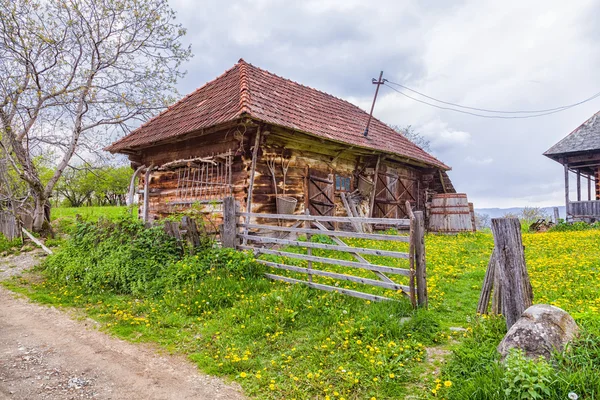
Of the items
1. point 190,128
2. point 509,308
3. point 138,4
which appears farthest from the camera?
point 138,4

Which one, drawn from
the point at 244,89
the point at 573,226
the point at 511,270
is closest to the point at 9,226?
the point at 244,89

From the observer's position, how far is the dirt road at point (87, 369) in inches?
134

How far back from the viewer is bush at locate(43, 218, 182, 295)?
6.80 m

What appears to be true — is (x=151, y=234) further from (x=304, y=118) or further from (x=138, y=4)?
(x=138, y=4)

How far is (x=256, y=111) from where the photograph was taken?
8.92 metres

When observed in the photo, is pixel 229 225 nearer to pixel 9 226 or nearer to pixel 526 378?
pixel 526 378

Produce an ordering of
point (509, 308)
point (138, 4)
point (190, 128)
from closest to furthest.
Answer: point (509, 308) < point (190, 128) < point (138, 4)

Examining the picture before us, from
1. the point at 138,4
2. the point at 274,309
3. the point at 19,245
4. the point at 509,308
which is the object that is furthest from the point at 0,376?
the point at 138,4

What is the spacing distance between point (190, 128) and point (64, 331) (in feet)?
19.9

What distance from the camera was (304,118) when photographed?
11.1 meters

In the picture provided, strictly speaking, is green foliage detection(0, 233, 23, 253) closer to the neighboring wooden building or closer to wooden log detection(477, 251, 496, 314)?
wooden log detection(477, 251, 496, 314)

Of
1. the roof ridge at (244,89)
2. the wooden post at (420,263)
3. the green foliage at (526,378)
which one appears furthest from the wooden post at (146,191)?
the green foliage at (526,378)

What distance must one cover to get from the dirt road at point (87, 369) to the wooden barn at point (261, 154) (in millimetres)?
4999

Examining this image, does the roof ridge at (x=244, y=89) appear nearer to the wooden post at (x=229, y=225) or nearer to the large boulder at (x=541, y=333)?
the wooden post at (x=229, y=225)
